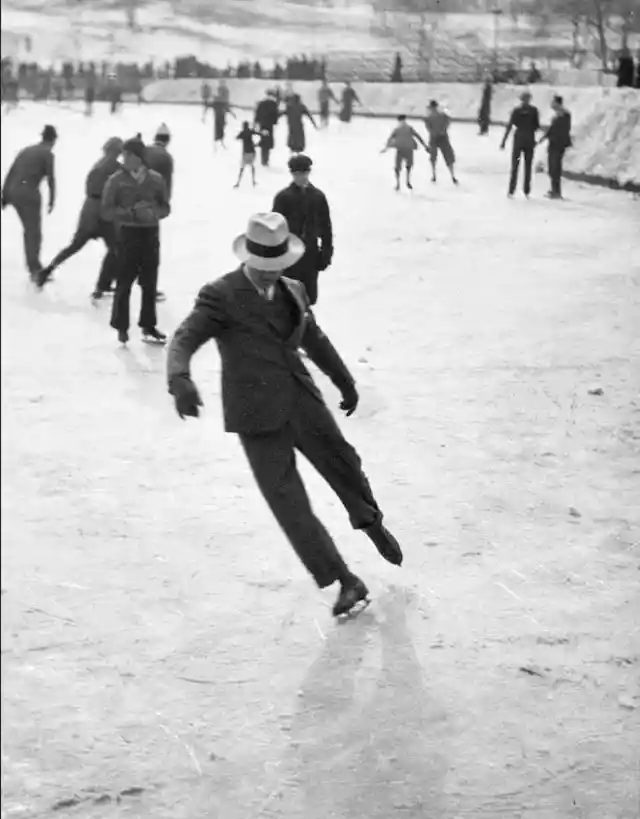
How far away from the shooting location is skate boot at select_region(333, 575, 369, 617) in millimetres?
3514

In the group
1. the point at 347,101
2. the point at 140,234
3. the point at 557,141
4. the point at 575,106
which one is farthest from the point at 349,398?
the point at 140,234

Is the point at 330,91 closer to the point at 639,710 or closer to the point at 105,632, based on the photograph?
the point at 105,632

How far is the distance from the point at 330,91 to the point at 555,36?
30.1 inches

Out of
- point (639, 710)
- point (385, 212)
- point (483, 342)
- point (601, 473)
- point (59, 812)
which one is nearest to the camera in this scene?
point (59, 812)

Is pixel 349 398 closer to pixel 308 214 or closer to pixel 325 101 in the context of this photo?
pixel 308 214

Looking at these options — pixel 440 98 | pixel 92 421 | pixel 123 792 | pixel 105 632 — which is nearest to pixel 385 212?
pixel 440 98

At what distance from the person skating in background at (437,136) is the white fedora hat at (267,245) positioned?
140 cm

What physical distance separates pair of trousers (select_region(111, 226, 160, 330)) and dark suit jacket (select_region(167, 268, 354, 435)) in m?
1.45

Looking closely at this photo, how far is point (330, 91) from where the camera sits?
12.7 ft

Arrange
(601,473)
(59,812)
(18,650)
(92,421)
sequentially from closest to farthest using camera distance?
(59,812)
(18,650)
(601,473)
(92,421)

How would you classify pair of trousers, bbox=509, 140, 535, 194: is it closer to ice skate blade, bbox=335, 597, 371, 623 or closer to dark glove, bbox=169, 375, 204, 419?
ice skate blade, bbox=335, 597, 371, 623

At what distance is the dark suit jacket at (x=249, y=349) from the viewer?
3211 mm

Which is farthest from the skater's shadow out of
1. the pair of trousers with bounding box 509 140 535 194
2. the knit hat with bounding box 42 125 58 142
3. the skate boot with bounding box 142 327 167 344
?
the skate boot with bounding box 142 327 167 344

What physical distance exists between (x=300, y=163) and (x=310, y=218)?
0.19m
